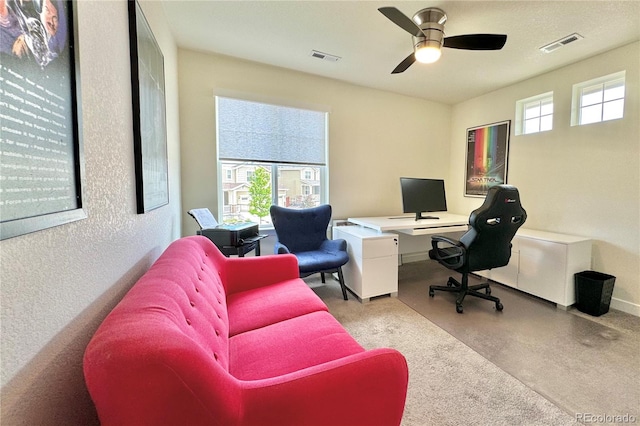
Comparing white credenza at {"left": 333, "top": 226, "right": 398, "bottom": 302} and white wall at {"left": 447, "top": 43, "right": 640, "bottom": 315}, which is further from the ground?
white wall at {"left": 447, "top": 43, "right": 640, "bottom": 315}

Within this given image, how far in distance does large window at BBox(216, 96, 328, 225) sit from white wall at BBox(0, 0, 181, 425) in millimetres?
1652

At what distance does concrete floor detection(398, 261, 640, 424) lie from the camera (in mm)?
1475

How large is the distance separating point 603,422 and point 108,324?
223 centimetres

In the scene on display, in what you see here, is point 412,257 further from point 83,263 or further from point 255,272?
point 83,263

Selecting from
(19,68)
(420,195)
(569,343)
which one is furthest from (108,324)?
(420,195)

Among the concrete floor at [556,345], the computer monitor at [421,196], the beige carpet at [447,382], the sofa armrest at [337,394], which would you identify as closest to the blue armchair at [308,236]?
the beige carpet at [447,382]

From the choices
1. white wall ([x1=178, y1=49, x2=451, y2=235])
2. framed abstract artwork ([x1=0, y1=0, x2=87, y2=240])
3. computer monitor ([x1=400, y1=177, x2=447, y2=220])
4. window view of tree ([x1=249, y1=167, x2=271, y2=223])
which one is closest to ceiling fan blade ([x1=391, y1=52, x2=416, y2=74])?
white wall ([x1=178, y1=49, x2=451, y2=235])

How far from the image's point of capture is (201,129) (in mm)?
2826

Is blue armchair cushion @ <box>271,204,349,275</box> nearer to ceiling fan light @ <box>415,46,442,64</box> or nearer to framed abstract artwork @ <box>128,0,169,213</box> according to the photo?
framed abstract artwork @ <box>128,0,169,213</box>

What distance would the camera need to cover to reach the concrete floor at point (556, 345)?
1.47 meters

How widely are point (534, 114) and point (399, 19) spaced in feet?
8.42

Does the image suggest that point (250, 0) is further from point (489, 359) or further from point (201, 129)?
point (489, 359)

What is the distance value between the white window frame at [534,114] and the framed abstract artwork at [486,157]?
145mm

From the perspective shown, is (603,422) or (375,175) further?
(375,175)
